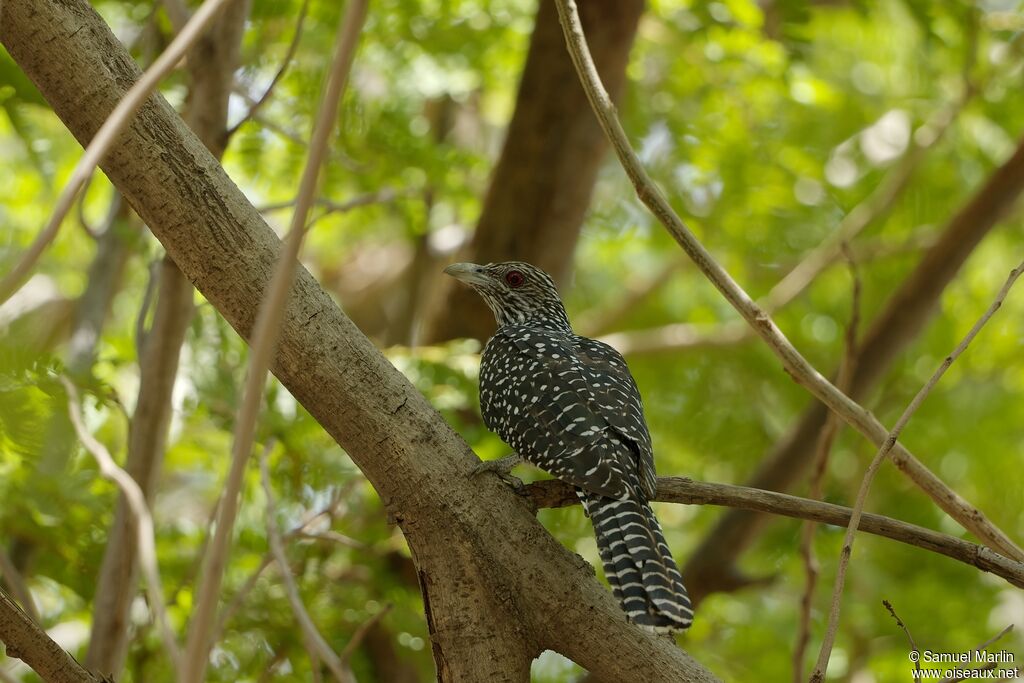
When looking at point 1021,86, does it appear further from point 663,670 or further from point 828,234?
point 663,670

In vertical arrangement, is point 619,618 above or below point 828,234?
below

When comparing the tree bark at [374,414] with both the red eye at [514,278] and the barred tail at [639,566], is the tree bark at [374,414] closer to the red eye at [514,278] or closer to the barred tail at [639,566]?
the barred tail at [639,566]

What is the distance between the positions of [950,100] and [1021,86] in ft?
1.55

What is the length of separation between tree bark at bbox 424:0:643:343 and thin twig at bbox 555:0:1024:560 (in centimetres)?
264

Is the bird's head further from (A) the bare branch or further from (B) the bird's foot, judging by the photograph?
(A) the bare branch

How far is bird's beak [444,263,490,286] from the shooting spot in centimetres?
470

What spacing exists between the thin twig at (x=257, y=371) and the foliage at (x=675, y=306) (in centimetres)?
283

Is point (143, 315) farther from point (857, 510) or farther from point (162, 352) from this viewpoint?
point (857, 510)

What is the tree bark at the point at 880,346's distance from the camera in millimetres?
5621

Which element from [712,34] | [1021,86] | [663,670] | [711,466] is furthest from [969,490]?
[663,670]

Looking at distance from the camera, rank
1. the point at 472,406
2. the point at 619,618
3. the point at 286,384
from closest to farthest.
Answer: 1. the point at 286,384
2. the point at 619,618
3. the point at 472,406

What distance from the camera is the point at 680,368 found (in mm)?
7137

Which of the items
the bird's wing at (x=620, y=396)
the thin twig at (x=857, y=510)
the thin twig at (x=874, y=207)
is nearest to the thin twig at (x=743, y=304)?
the thin twig at (x=857, y=510)

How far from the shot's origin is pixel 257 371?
1.27 metres
